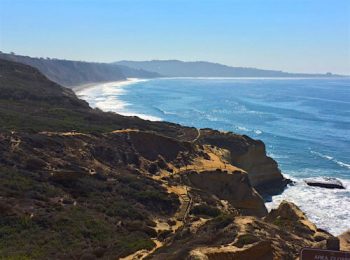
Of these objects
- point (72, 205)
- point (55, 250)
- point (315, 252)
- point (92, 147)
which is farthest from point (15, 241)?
point (92, 147)

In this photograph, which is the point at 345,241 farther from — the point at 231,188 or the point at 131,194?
the point at 231,188

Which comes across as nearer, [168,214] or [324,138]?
[168,214]

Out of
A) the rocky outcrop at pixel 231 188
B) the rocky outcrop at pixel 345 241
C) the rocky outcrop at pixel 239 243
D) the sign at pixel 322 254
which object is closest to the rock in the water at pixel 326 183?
the rocky outcrop at pixel 231 188

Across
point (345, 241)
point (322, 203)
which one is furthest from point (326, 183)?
point (345, 241)

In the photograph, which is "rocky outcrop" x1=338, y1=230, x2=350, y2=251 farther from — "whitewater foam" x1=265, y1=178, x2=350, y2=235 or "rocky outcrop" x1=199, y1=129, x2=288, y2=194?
"rocky outcrop" x1=199, y1=129, x2=288, y2=194

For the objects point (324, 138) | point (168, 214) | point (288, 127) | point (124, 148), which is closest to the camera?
point (168, 214)

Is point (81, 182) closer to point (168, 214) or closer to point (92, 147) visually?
point (168, 214)

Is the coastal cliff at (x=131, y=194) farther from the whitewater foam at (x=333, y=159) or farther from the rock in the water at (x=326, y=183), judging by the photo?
the whitewater foam at (x=333, y=159)
